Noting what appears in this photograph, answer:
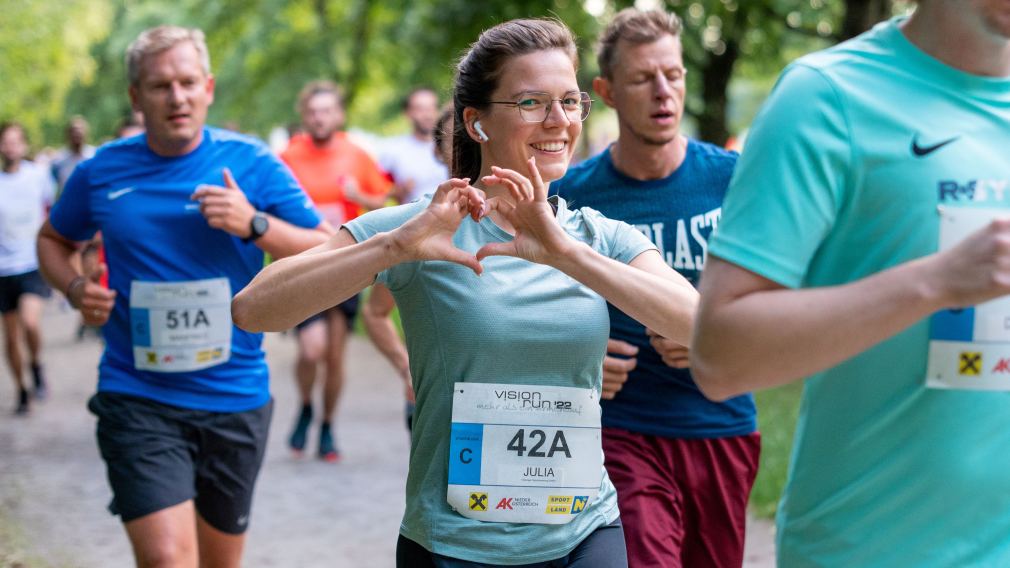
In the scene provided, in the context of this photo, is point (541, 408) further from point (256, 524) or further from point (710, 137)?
point (710, 137)

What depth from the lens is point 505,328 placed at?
2975 millimetres

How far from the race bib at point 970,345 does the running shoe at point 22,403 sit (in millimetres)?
10536

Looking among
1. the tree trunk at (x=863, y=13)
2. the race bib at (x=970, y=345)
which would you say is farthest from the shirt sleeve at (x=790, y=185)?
the tree trunk at (x=863, y=13)

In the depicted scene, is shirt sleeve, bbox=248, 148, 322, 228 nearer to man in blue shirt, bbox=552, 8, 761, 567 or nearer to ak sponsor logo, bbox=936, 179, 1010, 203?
man in blue shirt, bbox=552, 8, 761, 567

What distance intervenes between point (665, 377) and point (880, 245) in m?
2.29

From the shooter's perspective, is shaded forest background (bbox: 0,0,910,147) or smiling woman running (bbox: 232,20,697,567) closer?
smiling woman running (bbox: 232,20,697,567)

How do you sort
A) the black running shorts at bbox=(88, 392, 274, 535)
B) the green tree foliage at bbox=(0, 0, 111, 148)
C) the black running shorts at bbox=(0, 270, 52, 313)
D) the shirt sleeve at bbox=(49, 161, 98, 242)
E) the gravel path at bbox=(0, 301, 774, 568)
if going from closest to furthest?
the black running shorts at bbox=(88, 392, 274, 535)
the shirt sleeve at bbox=(49, 161, 98, 242)
the gravel path at bbox=(0, 301, 774, 568)
the black running shorts at bbox=(0, 270, 52, 313)
the green tree foliage at bbox=(0, 0, 111, 148)

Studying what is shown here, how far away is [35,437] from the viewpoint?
10.3m

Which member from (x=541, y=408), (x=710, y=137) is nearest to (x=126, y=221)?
(x=541, y=408)

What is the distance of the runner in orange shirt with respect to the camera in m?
9.35

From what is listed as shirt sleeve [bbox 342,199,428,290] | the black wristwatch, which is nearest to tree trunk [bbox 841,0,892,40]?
the black wristwatch

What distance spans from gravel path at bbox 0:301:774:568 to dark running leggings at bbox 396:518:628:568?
11.9 feet

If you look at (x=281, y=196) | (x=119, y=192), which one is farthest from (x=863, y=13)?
(x=119, y=192)

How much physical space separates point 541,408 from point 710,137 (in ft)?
42.0
